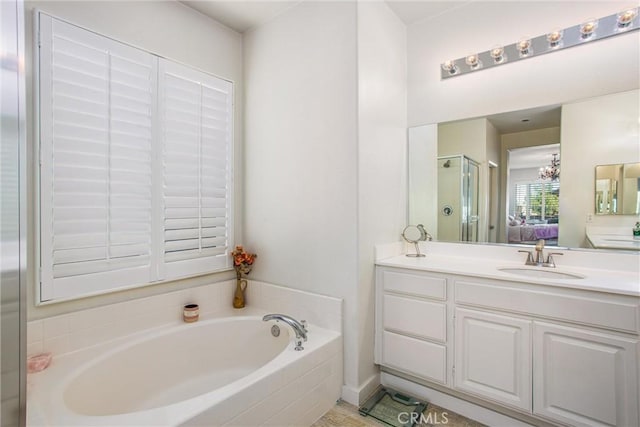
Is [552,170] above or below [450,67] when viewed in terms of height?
below

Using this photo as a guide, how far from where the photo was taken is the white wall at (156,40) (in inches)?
62.1

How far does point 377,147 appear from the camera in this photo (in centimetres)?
212

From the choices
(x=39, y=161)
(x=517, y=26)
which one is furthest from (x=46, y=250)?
(x=517, y=26)

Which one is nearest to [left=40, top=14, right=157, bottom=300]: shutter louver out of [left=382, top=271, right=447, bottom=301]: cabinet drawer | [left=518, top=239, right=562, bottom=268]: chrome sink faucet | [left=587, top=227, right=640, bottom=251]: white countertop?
[left=382, top=271, right=447, bottom=301]: cabinet drawer

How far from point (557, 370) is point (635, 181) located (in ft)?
3.64

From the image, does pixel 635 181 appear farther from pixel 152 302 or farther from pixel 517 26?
pixel 152 302

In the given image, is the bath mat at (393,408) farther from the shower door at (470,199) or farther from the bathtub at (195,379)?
the shower door at (470,199)

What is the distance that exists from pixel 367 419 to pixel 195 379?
1.09m

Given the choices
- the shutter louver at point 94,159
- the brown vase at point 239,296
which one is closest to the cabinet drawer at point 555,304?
the brown vase at point 239,296

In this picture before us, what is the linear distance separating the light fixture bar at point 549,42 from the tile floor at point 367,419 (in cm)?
224

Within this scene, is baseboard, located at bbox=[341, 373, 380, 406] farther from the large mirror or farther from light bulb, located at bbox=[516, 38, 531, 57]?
light bulb, located at bbox=[516, 38, 531, 57]

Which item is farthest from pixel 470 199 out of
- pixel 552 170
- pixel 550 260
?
pixel 550 260

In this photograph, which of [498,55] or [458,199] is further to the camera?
[458,199]

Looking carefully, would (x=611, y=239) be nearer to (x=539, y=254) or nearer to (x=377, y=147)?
(x=539, y=254)
